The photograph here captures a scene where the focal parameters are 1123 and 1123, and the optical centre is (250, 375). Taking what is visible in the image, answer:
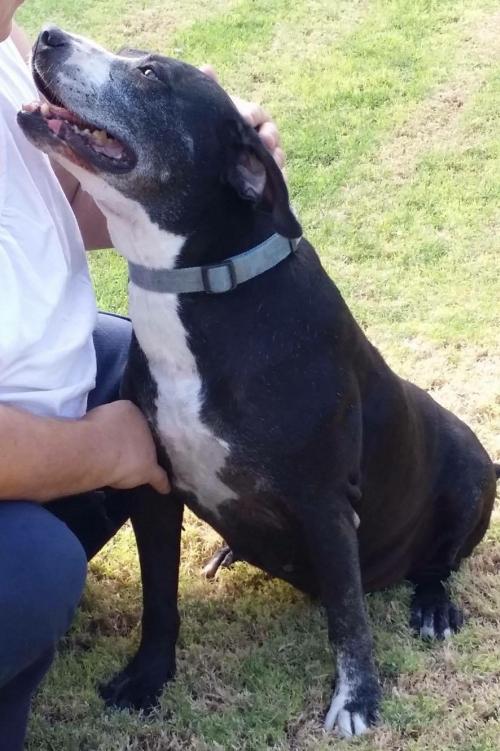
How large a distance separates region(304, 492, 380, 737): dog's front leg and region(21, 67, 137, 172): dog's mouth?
3.04 ft

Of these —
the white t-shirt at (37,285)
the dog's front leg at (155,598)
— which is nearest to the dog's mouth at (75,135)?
the white t-shirt at (37,285)

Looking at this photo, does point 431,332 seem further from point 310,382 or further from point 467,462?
point 310,382

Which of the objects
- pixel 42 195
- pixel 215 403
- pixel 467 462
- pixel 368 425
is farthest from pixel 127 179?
pixel 467 462

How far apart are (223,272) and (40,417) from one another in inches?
20.6

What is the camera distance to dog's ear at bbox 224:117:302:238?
2.47 m

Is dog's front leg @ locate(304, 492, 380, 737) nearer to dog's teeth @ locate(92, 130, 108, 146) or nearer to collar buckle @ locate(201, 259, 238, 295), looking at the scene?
collar buckle @ locate(201, 259, 238, 295)

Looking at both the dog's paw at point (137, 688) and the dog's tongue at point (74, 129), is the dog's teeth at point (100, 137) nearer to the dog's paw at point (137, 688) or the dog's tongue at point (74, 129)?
the dog's tongue at point (74, 129)

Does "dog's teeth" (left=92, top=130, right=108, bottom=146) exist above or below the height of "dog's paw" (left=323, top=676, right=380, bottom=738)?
above

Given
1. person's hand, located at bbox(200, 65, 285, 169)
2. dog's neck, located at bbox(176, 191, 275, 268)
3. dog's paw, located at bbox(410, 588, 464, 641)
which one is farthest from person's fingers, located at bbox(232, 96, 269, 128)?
dog's paw, located at bbox(410, 588, 464, 641)

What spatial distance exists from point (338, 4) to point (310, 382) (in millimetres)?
5425

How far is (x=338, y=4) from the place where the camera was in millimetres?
7430

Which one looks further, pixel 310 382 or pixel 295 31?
pixel 295 31

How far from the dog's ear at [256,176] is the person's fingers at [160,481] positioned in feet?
2.26

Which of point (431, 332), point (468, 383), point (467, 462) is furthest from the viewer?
point (431, 332)
